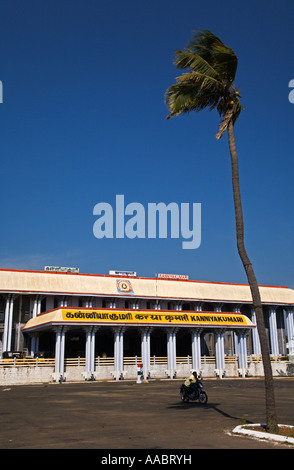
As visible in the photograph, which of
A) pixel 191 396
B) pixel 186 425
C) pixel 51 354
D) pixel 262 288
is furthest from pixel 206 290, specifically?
pixel 186 425

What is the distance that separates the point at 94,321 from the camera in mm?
43125

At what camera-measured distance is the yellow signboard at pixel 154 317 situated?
4281 cm

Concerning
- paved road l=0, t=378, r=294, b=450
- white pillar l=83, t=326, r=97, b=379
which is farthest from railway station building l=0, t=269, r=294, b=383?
paved road l=0, t=378, r=294, b=450

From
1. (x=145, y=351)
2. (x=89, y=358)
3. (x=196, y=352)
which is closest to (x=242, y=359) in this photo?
(x=196, y=352)

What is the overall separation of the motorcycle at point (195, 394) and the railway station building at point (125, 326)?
63.5 ft

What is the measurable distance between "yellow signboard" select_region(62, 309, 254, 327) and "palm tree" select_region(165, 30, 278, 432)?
3001 centimetres

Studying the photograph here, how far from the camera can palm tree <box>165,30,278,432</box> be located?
1466 cm

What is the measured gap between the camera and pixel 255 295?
13.7 meters

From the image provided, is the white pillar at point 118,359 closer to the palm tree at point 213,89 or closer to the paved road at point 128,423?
the paved road at point 128,423

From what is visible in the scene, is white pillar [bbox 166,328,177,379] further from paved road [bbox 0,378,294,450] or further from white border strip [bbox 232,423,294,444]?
white border strip [bbox 232,423,294,444]

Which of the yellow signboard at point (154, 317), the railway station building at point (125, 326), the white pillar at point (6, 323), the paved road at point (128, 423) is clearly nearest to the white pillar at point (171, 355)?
the railway station building at point (125, 326)

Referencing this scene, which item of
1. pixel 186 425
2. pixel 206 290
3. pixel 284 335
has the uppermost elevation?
pixel 206 290
